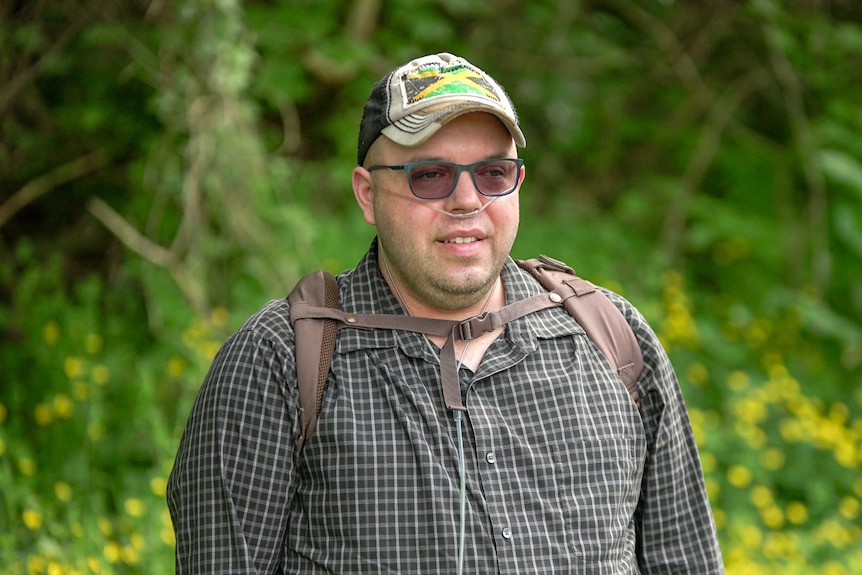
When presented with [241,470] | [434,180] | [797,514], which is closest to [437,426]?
[241,470]

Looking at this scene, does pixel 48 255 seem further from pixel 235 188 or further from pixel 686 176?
pixel 686 176

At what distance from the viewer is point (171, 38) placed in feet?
15.7

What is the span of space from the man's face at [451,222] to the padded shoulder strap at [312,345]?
0.60 ft

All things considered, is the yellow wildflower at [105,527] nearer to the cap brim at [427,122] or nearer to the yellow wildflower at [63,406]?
the yellow wildflower at [63,406]

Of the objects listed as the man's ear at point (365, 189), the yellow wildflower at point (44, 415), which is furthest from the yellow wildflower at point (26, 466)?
the man's ear at point (365, 189)

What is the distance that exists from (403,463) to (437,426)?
0.10 meters

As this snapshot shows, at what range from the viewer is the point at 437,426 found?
2092 millimetres

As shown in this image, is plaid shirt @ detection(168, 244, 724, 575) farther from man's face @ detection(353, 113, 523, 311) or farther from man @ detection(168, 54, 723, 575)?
man's face @ detection(353, 113, 523, 311)

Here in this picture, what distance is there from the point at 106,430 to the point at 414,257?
8.47 feet

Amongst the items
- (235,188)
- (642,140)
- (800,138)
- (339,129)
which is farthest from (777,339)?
(235,188)

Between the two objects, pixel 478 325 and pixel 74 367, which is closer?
pixel 478 325

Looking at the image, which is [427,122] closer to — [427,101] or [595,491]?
[427,101]

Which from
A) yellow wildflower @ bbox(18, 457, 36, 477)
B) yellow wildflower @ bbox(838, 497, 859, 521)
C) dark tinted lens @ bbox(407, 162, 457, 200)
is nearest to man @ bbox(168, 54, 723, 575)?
dark tinted lens @ bbox(407, 162, 457, 200)

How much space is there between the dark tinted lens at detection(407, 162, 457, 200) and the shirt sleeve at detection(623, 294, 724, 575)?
563 mm
